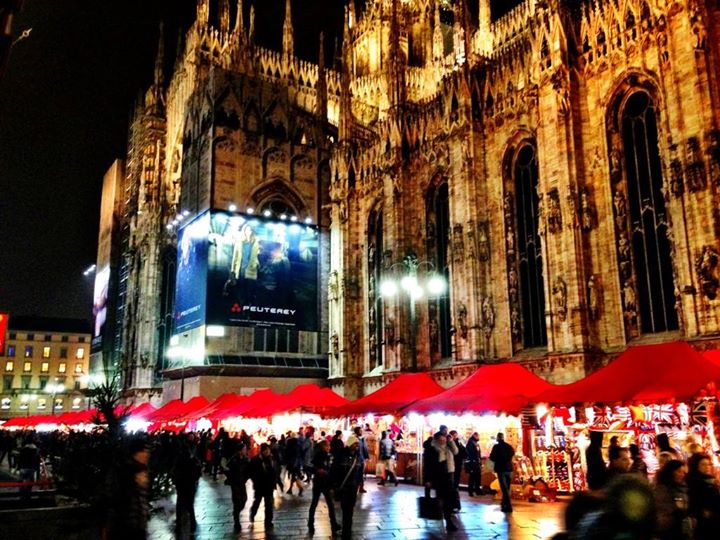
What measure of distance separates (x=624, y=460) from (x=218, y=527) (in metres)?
8.93

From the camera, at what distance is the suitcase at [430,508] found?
44.1ft

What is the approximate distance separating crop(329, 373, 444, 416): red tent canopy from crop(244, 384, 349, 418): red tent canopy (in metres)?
1.44

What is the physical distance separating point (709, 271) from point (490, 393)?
323 inches

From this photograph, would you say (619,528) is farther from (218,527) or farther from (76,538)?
(218,527)

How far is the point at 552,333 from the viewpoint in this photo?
25.4 m

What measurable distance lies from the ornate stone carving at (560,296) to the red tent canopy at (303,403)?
29.6ft

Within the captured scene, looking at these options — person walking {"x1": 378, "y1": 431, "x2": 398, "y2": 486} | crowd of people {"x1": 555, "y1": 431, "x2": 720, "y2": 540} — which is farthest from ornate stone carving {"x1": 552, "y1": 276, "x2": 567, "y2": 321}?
crowd of people {"x1": 555, "y1": 431, "x2": 720, "y2": 540}

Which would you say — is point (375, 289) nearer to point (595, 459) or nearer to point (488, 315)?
point (488, 315)

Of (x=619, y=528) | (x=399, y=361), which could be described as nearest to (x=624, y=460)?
(x=619, y=528)

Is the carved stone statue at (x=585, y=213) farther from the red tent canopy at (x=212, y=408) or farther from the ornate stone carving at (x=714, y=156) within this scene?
the red tent canopy at (x=212, y=408)

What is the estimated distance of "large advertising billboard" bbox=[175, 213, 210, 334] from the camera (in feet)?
136

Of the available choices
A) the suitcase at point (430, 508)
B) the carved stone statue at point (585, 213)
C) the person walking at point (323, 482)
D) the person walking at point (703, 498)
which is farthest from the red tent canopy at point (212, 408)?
the person walking at point (703, 498)

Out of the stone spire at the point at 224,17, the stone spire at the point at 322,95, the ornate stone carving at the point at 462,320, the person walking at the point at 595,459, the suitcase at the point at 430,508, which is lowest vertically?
the suitcase at the point at 430,508

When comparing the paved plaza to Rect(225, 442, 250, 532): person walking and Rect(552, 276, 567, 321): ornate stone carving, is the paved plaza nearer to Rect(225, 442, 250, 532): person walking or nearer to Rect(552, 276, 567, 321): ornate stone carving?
Rect(225, 442, 250, 532): person walking
